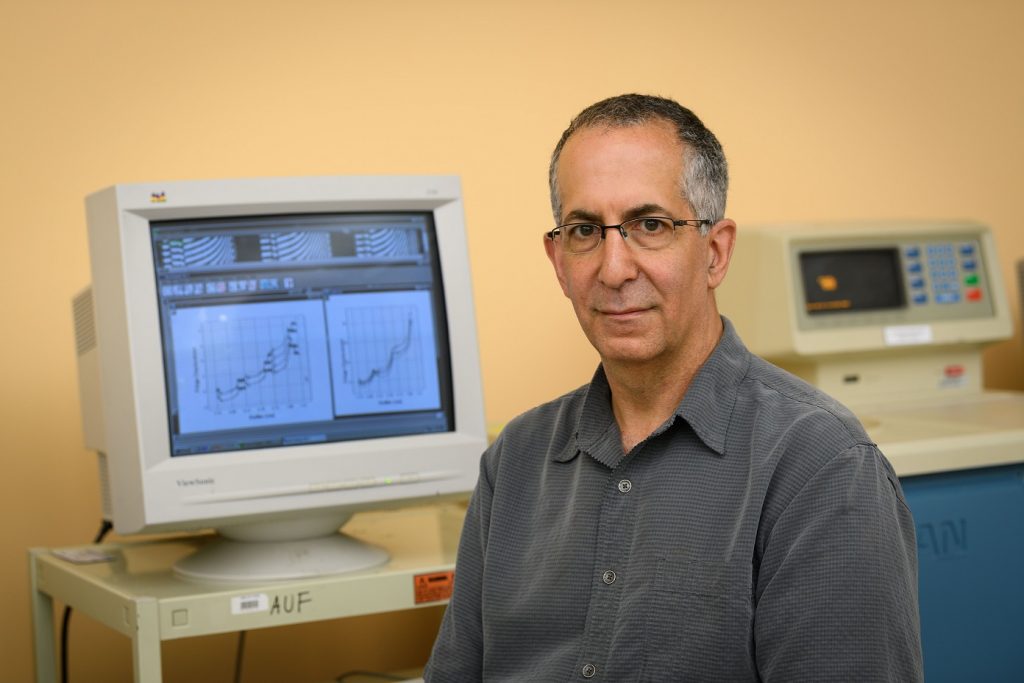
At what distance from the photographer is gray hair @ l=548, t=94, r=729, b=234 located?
3.55 ft

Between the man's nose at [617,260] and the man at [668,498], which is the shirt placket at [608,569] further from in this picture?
the man's nose at [617,260]

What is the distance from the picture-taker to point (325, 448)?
1.62 metres

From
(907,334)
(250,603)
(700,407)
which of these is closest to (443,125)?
(907,334)

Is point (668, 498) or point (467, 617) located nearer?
point (668, 498)

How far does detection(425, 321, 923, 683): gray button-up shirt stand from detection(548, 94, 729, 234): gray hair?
0.47 ft

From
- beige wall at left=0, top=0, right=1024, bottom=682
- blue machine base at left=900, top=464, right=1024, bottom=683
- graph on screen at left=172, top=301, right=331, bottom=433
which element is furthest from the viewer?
beige wall at left=0, top=0, right=1024, bottom=682

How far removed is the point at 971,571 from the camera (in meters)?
1.80

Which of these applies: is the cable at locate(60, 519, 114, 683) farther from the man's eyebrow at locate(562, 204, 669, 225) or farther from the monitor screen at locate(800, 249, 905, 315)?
the monitor screen at locate(800, 249, 905, 315)

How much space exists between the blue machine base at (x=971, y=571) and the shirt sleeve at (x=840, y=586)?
859 mm

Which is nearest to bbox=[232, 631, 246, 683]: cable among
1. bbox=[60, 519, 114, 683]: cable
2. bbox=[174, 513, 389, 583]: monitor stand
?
bbox=[60, 519, 114, 683]: cable

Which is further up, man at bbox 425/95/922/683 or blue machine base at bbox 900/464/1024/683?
man at bbox 425/95/922/683

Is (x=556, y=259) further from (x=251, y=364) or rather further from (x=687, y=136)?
(x=251, y=364)

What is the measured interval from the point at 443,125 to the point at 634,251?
4.10 feet

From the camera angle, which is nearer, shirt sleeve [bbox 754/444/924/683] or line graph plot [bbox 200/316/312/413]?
shirt sleeve [bbox 754/444/924/683]
